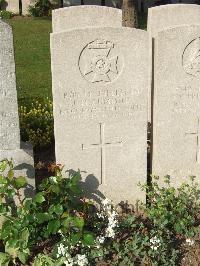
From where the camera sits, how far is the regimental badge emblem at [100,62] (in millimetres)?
4395

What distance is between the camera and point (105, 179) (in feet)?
16.3

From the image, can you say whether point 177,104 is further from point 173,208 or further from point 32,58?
point 32,58

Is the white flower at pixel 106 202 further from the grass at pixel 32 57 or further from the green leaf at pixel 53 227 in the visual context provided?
the grass at pixel 32 57

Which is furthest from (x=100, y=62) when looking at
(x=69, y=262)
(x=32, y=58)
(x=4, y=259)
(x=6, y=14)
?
(x=6, y=14)

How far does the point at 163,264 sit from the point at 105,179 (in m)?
1.14

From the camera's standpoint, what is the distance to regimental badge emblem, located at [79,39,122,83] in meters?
4.39

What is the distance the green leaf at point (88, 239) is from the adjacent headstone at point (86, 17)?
209cm

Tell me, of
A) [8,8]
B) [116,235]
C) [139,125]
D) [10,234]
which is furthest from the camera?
[8,8]

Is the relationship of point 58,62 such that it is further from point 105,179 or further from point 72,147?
point 105,179

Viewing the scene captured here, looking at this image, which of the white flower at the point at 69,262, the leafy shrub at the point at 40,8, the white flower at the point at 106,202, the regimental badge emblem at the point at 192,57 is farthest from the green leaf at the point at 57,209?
the leafy shrub at the point at 40,8

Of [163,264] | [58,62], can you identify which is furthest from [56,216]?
[58,62]

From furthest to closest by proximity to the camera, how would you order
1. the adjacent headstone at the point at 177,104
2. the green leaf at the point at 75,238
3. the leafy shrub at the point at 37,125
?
the leafy shrub at the point at 37,125 < the adjacent headstone at the point at 177,104 < the green leaf at the point at 75,238

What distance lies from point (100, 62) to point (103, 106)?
1.47 ft

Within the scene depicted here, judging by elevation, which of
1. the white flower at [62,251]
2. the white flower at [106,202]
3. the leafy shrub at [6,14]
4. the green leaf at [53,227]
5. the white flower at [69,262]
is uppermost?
the leafy shrub at [6,14]
